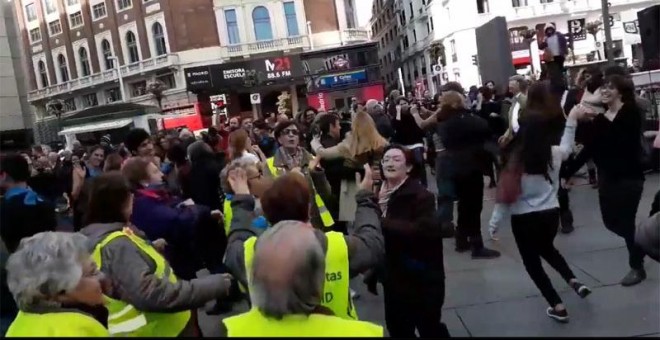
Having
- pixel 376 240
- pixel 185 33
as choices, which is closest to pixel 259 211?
pixel 376 240

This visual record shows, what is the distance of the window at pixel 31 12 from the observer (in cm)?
6347

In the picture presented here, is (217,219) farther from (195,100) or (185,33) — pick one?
(185,33)

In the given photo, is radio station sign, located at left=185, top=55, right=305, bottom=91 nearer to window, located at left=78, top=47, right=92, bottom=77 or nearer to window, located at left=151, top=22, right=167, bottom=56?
window, located at left=151, top=22, right=167, bottom=56

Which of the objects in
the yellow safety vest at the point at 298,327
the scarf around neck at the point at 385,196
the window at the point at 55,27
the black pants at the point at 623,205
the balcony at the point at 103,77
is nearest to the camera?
the yellow safety vest at the point at 298,327

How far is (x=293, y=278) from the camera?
2.10 meters

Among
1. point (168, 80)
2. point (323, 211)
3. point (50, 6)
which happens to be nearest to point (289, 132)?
point (323, 211)

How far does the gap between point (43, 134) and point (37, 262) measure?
58.3 m

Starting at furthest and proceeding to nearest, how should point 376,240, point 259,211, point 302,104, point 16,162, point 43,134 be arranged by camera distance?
point 43,134, point 302,104, point 16,162, point 259,211, point 376,240

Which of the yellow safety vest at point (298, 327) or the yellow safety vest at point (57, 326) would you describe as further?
the yellow safety vest at point (57, 326)

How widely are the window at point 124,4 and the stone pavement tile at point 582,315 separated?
54.0 metres

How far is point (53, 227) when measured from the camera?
4.26 m

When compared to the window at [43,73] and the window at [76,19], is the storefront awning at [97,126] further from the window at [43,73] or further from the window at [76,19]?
the window at [43,73]

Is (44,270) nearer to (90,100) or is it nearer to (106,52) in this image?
(106,52)

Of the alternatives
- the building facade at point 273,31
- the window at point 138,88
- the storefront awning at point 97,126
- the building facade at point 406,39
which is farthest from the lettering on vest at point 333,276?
the window at point 138,88
